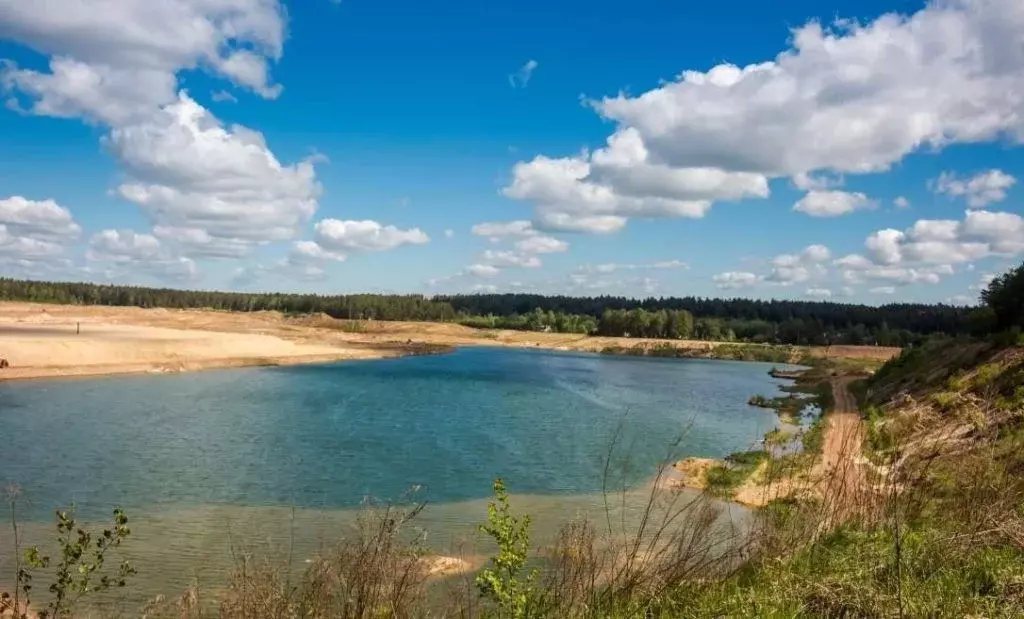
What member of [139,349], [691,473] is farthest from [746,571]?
[139,349]

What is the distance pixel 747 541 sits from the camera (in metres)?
6.48

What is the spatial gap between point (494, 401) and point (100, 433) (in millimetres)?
27178

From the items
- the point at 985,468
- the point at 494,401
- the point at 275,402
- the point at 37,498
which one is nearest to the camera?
the point at 985,468

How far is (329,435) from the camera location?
120 ft

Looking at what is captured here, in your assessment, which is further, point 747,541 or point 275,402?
point 275,402

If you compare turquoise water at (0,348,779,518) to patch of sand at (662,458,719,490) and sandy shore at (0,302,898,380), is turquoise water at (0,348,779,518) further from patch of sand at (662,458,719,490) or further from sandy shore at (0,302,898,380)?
sandy shore at (0,302,898,380)

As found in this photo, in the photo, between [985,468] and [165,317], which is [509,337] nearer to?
[165,317]

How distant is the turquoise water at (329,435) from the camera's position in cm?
2481

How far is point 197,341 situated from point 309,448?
58399 millimetres

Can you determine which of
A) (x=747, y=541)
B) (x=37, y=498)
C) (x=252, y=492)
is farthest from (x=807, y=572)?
(x=37, y=498)

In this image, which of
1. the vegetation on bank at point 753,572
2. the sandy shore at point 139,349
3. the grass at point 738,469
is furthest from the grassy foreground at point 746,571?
the sandy shore at point 139,349

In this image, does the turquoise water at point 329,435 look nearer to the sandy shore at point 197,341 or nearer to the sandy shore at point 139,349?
the sandy shore at point 139,349

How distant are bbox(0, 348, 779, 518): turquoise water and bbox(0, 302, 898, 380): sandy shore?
22.1 feet

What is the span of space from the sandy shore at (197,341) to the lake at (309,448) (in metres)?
7.64
